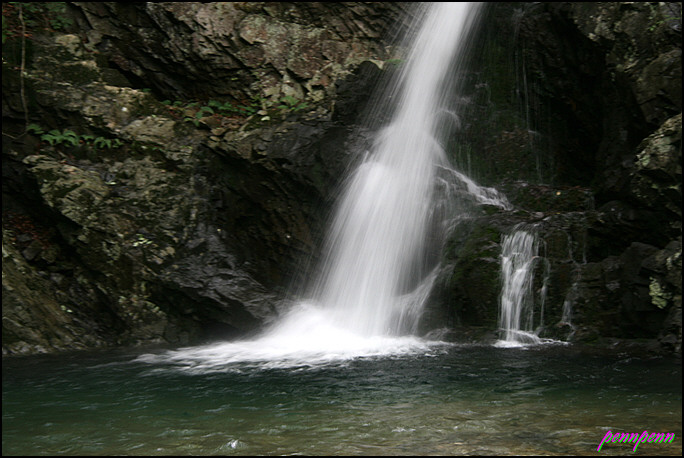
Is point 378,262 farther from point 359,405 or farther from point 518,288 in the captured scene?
point 359,405

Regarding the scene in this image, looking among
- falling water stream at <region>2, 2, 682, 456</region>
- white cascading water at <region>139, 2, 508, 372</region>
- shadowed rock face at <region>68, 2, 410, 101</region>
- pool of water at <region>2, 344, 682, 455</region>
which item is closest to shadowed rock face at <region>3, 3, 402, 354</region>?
shadowed rock face at <region>68, 2, 410, 101</region>

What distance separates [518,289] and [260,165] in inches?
204

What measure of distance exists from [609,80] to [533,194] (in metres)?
2.31

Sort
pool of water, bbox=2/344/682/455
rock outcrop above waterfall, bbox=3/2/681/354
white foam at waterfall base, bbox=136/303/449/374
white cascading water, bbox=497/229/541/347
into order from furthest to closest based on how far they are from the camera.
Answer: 1. rock outcrop above waterfall, bbox=3/2/681/354
2. white cascading water, bbox=497/229/541/347
3. white foam at waterfall base, bbox=136/303/449/374
4. pool of water, bbox=2/344/682/455

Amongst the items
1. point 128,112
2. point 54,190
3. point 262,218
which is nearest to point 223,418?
point 262,218

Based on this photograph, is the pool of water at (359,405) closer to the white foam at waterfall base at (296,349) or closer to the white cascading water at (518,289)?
the white foam at waterfall base at (296,349)

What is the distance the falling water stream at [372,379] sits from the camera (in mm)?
4242

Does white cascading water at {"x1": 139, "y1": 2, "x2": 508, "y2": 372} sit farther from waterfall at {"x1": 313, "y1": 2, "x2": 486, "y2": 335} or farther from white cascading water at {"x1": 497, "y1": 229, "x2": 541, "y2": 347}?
white cascading water at {"x1": 497, "y1": 229, "x2": 541, "y2": 347}

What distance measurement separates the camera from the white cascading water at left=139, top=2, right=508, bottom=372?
8375 mm

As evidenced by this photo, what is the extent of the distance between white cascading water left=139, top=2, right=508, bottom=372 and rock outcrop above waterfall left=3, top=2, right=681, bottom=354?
0.46 metres

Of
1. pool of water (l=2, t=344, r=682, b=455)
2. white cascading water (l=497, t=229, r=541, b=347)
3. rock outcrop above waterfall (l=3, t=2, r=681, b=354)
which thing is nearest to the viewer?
pool of water (l=2, t=344, r=682, b=455)

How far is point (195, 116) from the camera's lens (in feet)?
39.3

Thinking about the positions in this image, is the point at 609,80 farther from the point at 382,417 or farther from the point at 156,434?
the point at 156,434

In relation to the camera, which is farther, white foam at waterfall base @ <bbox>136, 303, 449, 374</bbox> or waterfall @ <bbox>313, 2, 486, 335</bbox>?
waterfall @ <bbox>313, 2, 486, 335</bbox>
